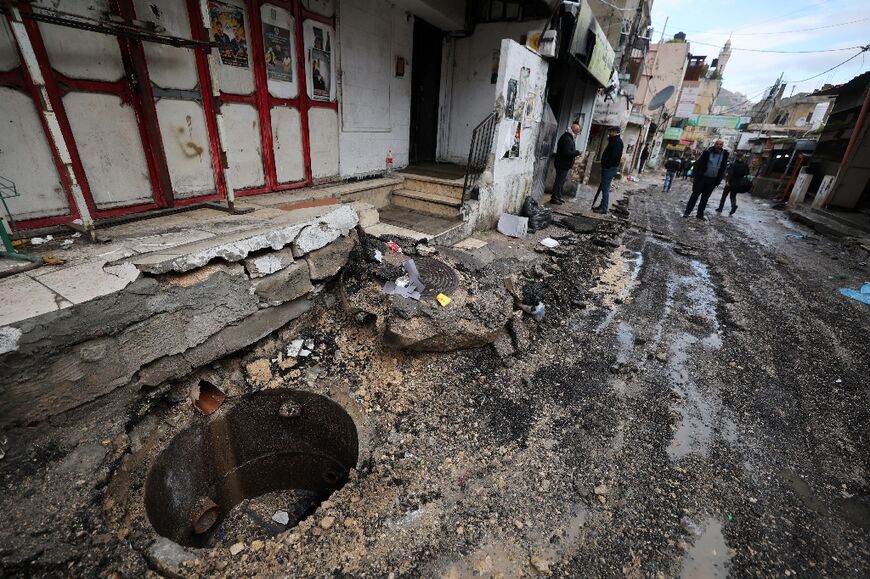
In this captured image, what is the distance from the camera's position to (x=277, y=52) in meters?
4.94

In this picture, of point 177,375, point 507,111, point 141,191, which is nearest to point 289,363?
point 177,375

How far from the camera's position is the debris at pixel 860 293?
5.68 metres

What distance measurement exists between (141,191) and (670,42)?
3994 centimetres

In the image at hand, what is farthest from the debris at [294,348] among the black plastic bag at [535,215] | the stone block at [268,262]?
the black plastic bag at [535,215]

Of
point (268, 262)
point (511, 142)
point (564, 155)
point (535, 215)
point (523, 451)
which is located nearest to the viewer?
point (523, 451)

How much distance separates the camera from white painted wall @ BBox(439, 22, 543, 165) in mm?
7582

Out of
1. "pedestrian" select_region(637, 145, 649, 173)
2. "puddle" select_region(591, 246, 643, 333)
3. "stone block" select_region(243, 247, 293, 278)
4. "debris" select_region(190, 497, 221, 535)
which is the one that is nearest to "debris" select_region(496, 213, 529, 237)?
"puddle" select_region(591, 246, 643, 333)

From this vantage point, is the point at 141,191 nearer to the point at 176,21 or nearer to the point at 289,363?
the point at 176,21

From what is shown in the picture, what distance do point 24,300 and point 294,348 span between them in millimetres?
1889

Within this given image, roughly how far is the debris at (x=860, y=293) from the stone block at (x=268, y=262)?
8.36 meters

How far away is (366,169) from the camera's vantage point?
6883 millimetres

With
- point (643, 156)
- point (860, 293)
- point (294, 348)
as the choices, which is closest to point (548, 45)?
point (860, 293)

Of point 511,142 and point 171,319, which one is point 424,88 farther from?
point 171,319

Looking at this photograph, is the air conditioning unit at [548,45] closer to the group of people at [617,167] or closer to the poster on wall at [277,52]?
the group of people at [617,167]
